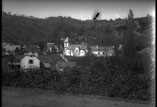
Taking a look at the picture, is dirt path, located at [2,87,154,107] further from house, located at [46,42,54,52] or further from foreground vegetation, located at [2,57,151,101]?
house, located at [46,42,54,52]

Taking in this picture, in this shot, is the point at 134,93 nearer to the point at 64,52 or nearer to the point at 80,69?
the point at 80,69

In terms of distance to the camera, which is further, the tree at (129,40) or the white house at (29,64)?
the tree at (129,40)

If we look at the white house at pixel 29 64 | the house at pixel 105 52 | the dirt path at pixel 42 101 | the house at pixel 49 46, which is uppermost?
the house at pixel 49 46

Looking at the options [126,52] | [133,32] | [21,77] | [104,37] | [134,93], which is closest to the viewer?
[134,93]

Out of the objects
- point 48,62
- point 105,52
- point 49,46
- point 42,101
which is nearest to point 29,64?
point 48,62

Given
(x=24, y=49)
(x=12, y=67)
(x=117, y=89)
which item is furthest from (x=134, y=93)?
(x=24, y=49)

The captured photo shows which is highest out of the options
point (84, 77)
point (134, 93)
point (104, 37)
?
point (104, 37)

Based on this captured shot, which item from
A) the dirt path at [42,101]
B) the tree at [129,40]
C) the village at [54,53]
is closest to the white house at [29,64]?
the village at [54,53]

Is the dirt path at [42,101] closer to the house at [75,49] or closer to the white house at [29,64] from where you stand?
the white house at [29,64]

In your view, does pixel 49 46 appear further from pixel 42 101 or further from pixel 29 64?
pixel 42 101

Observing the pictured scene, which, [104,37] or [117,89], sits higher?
[104,37]

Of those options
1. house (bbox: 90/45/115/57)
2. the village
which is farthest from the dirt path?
house (bbox: 90/45/115/57)
